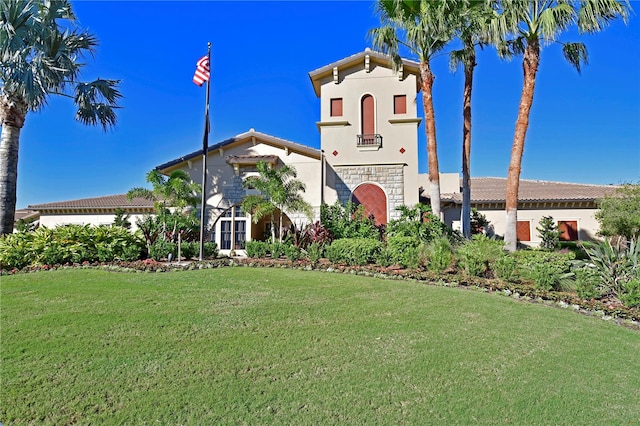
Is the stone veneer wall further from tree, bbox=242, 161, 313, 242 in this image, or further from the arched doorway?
tree, bbox=242, 161, 313, 242

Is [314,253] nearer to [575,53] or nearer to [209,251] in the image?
[209,251]

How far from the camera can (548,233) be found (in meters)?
19.9

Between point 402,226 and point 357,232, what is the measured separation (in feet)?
8.32

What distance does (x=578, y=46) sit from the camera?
14.5m

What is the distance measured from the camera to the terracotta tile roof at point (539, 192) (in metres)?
20.7

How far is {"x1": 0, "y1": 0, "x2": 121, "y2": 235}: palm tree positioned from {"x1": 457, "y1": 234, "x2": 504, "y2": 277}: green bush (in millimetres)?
15889

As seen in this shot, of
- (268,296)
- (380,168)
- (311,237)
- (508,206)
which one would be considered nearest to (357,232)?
(311,237)

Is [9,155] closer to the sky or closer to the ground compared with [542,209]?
closer to the sky

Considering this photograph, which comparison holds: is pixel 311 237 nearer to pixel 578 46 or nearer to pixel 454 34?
pixel 454 34

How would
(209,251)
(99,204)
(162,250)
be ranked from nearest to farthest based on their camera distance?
(162,250)
(209,251)
(99,204)

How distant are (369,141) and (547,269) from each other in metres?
10.5

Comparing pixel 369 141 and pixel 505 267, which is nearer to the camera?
pixel 505 267

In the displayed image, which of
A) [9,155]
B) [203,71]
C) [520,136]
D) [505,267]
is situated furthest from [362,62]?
[9,155]

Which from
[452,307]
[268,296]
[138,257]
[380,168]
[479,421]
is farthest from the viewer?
[380,168]
